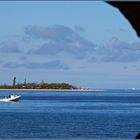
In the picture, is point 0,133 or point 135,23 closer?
point 135,23

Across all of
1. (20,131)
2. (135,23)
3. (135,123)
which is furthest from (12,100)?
(135,23)

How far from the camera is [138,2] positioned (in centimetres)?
789

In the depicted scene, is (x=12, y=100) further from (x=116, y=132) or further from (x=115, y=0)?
(x=115, y=0)

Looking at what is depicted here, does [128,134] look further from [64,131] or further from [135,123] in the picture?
[135,123]

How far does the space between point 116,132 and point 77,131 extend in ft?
10.9

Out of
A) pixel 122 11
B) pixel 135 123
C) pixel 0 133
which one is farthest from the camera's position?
pixel 135 123

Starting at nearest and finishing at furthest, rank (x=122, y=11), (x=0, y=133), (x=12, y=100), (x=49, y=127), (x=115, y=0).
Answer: (x=115, y=0)
(x=122, y=11)
(x=0, y=133)
(x=49, y=127)
(x=12, y=100)

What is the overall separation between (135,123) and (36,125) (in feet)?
34.7

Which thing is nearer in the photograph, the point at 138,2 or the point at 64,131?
the point at 138,2

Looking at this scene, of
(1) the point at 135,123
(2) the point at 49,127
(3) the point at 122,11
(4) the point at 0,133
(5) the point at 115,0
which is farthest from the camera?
(1) the point at 135,123

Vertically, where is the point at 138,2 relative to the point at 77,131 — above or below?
above

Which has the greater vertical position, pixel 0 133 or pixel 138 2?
pixel 138 2

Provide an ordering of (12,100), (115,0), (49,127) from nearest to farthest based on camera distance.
A: (115,0)
(49,127)
(12,100)

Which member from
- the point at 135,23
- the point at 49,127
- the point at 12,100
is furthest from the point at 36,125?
the point at 12,100
